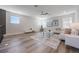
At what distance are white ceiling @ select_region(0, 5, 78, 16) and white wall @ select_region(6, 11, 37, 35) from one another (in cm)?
11

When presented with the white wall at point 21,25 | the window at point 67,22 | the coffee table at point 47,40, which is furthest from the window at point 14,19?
the window at point 67,22

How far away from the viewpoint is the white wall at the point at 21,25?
2.02 m

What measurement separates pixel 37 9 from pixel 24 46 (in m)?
0.91

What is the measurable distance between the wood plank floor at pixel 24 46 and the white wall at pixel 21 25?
0.12m

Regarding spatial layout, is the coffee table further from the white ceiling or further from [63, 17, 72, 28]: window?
the white ceiling

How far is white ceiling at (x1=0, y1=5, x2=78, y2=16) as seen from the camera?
2.01 meters

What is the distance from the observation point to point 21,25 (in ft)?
6.98

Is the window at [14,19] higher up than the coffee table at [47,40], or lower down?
higher up

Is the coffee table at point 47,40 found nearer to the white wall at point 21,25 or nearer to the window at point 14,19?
the white wall at point 21,25

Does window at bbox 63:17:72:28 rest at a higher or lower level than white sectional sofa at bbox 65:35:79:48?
higher

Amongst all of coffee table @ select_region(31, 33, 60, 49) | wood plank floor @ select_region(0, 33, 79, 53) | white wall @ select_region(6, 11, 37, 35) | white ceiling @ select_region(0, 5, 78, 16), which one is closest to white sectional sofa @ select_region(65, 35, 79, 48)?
wood plank floor @ select_region(0, 33, 79, 53)

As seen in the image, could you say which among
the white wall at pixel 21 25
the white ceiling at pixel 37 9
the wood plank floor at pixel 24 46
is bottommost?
the wood plank floor at pixel 24 46
